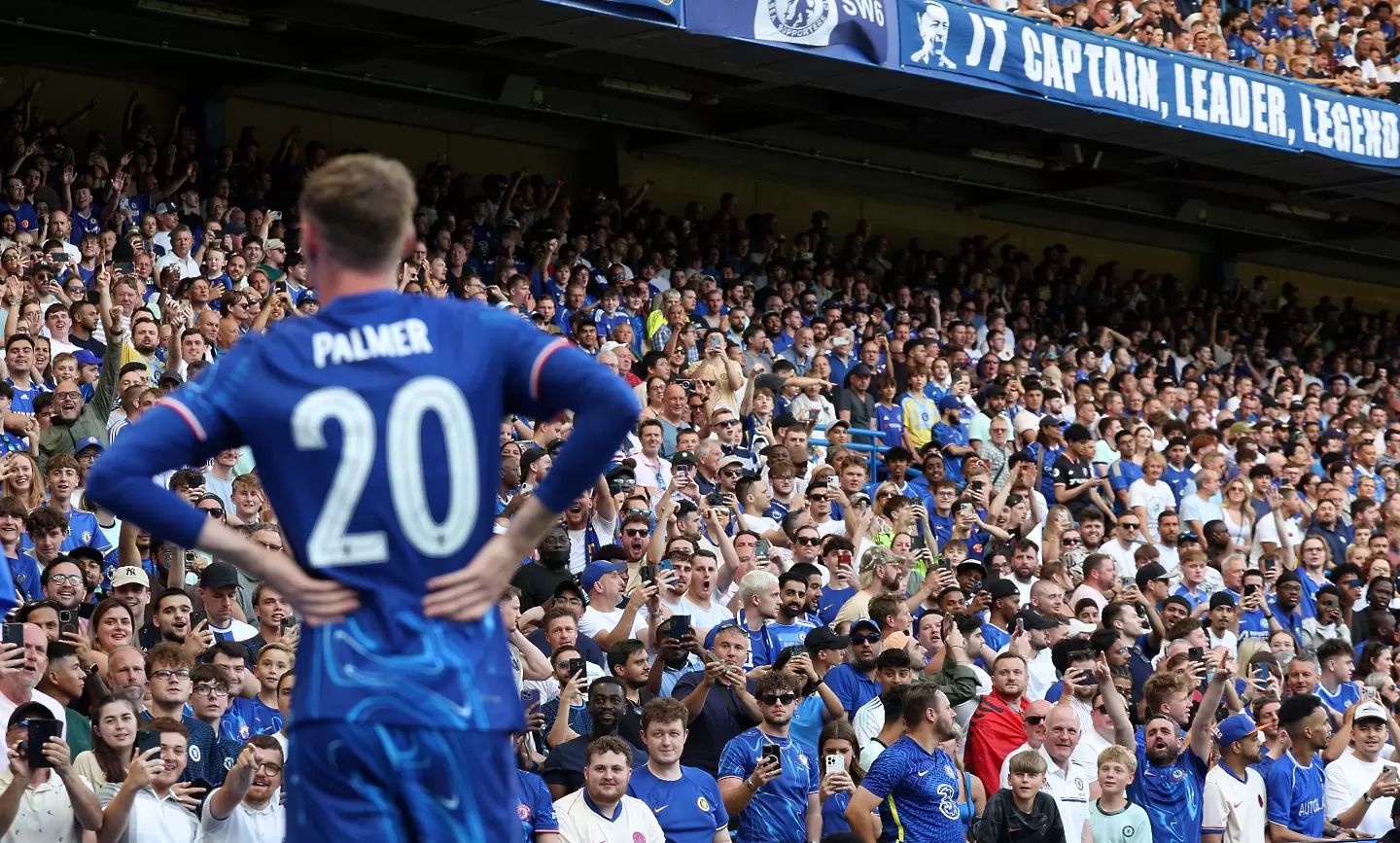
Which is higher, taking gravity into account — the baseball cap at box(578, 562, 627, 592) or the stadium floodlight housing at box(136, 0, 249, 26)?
the stadium floodlight housing at box(136, 0, 249, 26)

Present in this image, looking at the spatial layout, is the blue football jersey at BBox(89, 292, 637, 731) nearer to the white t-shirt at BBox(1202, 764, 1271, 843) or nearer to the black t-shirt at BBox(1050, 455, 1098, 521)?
the white t-shirt at BBox(1202, 764, 1271, 843)

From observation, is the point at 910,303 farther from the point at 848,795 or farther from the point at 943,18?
the point at 848,795

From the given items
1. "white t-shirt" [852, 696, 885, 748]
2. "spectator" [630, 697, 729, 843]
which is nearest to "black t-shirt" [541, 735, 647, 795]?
"spectator" [630, 697, 729, 843]

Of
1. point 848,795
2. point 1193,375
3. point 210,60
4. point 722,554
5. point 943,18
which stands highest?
point 943,18

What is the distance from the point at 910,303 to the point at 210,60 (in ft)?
26.0

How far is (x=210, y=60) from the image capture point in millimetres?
19250

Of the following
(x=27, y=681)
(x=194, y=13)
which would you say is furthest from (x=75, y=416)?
(x=194, y=13)

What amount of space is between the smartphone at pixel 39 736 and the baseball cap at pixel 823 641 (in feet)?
15.2

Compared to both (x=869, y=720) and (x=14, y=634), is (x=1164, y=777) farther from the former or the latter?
(x=14, y=634)

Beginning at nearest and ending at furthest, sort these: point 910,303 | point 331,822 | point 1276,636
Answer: point 331,822 < point 1276,636 < point 910,303

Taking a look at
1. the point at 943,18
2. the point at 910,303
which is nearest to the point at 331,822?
the point at 943,18

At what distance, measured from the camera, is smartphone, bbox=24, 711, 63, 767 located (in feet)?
22.2

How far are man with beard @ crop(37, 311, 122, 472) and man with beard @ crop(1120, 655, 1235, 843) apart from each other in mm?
6235

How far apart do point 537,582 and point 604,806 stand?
2.54 m
